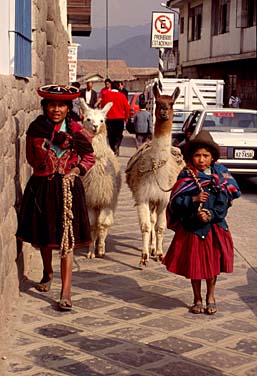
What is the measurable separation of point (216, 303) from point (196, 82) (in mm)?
20086

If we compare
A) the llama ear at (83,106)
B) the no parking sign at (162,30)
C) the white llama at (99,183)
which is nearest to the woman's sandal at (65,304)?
the white llama at (99,183)

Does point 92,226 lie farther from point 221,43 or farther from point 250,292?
point 221,43

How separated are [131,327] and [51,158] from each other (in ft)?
5.24

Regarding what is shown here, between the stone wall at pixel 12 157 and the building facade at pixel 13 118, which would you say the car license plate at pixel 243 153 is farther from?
the building facade at pixel 13 118

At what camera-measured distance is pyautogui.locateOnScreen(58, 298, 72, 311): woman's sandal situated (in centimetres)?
670

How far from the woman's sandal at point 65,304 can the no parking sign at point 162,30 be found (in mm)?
11499

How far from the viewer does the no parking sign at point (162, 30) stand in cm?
1745

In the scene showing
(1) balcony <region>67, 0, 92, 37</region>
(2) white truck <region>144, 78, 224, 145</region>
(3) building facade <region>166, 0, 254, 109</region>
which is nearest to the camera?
(2) white truck <region>144, 78, 224, 145</region>

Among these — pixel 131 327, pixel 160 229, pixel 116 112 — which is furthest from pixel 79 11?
pixel 131 327

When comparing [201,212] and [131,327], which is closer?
[131,327]

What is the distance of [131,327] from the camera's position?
636 cm

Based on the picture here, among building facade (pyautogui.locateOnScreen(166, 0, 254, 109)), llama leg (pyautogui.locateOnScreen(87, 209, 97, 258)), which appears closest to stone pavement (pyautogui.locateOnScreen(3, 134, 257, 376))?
llama leg (pyautogui.locateOnScreen(87, 209, 97, 258))

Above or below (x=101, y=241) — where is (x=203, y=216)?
above

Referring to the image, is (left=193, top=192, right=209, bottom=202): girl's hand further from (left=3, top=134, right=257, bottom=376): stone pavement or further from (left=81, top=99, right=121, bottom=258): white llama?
(left=81, top=99, right=121, bottom=258): white llama
